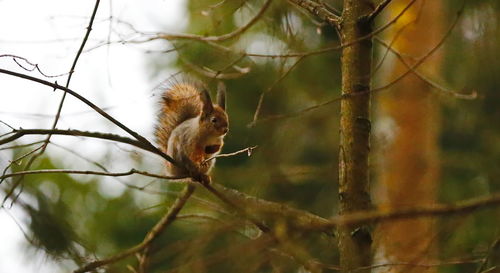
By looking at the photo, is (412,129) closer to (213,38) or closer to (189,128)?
(189,128)

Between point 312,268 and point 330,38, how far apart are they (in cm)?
456

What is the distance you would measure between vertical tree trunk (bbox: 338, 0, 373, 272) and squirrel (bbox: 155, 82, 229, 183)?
1014 millimetres

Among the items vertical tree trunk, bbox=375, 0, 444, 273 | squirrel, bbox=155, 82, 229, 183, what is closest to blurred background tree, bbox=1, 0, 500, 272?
vertical tree trunk, bbox=375, 0, 444, 273

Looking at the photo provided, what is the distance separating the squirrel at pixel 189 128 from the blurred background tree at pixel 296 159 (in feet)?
0.41

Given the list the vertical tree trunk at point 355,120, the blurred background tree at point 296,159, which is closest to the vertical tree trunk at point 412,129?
the blurred background tree at point 296,159

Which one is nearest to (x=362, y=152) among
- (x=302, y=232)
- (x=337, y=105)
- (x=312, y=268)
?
(x=312, y=268)

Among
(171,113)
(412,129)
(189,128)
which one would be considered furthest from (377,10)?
(412,129)

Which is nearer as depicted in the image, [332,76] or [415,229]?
[415,229]

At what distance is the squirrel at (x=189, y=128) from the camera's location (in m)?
3.37

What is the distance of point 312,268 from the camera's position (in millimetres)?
1746

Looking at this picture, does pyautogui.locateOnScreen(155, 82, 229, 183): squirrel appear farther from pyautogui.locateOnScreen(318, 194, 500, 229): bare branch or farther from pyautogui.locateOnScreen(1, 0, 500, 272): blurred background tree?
pyautogui.locateOnScreen(318, 194, 500, 229): bare branch

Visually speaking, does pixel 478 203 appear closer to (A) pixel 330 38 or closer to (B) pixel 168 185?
(B) pixel 168 185

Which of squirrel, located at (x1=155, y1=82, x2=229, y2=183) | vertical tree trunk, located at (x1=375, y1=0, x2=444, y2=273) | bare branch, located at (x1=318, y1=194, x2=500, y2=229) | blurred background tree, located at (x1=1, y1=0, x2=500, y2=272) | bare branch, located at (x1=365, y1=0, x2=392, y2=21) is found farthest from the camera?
vertical tree trunk, located at (x1=375, y1=0, x2=444, y2=273)

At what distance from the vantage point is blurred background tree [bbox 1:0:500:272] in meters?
1.74
